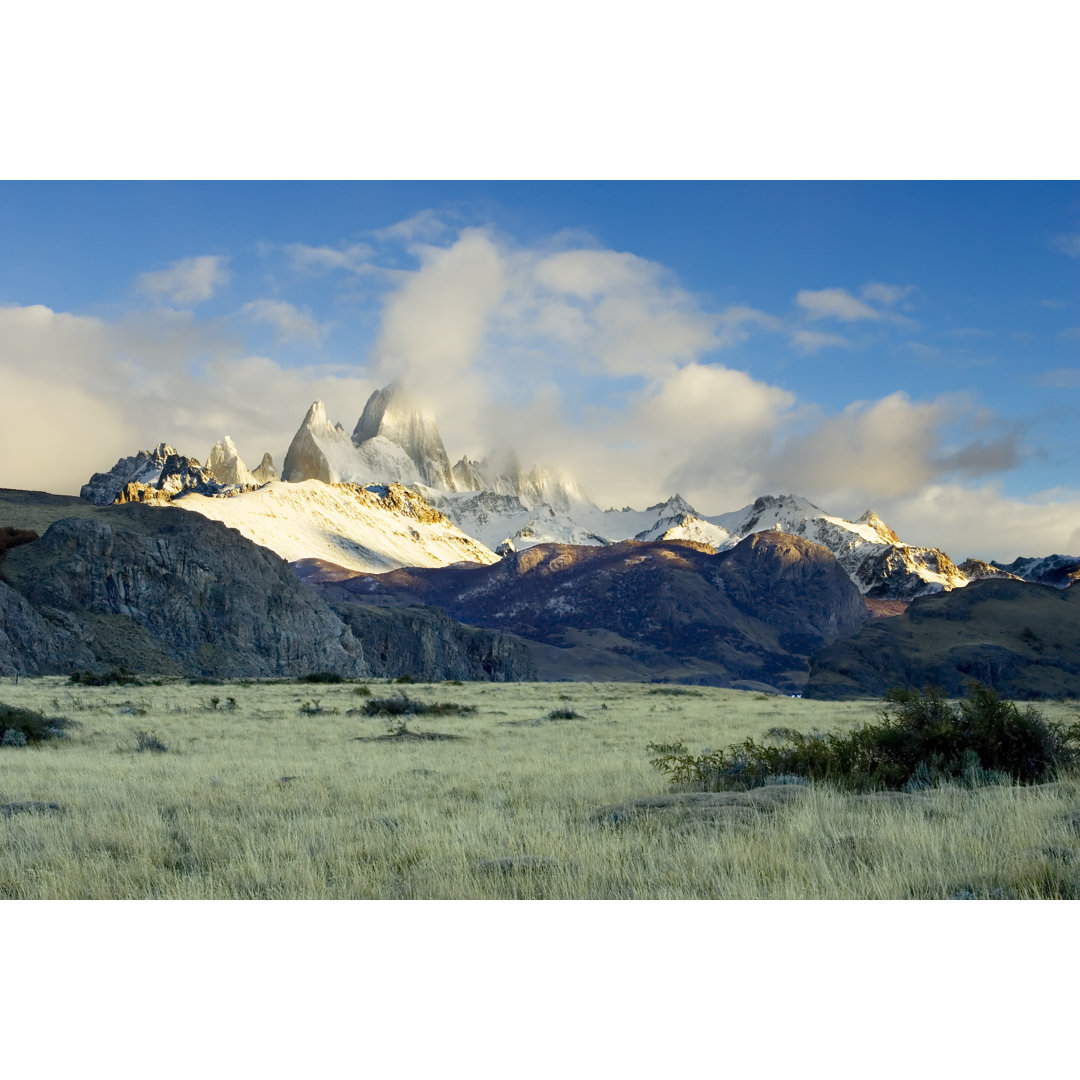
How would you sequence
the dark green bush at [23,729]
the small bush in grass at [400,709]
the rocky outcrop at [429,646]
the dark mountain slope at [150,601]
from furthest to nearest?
the rocky outcrop at [429,646] < the dark mountain slope at [150,601] < the small bush in grass at [400,709] < the dark green bush at [23,729]

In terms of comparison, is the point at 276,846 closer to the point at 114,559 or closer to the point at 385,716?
the point at 385,716

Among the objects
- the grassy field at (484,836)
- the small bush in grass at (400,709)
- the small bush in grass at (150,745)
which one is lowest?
the small bush in grass at (400,709)

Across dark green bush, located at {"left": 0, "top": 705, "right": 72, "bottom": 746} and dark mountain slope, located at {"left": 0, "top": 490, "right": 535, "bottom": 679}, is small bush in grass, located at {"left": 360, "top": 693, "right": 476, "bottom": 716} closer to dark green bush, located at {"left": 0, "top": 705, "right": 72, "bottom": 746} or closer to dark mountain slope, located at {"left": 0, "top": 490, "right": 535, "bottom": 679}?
dark green bush, located at {"left": 0, "top": 705, "right": 72, "bottom": 746}

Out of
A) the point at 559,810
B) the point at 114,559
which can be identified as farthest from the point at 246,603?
the point at 559,810

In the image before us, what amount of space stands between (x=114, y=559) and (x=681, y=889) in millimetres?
89861

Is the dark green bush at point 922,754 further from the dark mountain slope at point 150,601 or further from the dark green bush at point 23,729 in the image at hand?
the dark mountain slope at point 150,601

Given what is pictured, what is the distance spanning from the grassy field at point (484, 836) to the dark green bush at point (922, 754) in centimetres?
123

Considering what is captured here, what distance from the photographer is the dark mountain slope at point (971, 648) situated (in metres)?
140

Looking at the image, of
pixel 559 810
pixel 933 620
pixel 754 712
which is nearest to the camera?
pixel 559 810

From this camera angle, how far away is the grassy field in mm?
6781

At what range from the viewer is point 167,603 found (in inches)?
3450

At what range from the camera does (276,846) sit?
8.32 meters

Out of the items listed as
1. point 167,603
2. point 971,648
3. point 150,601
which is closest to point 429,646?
point 167,603

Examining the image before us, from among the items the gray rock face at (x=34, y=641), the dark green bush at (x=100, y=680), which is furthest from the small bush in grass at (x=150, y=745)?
the gray rock face at (x=34, y=641)
